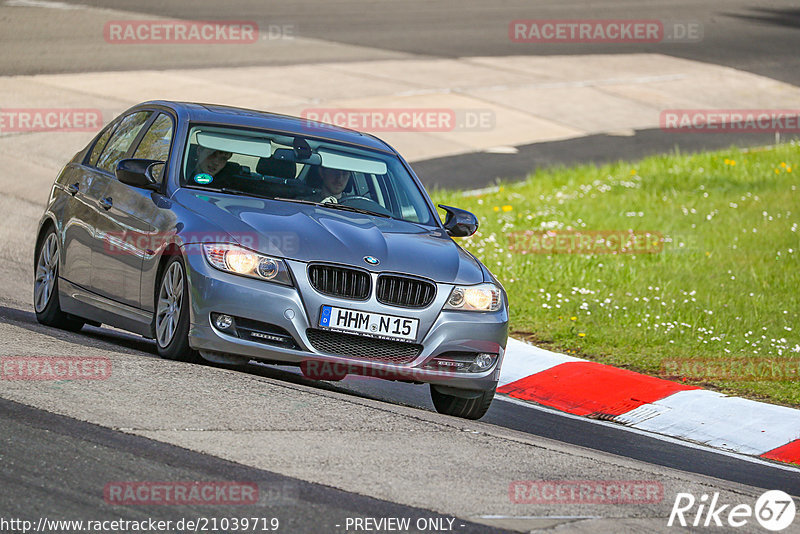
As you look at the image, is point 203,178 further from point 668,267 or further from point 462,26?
point 462,26

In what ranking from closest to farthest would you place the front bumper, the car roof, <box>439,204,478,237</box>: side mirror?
the front bumper → the car roof → <box>439,204,478,237</box>: side mirror

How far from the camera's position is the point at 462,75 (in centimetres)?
2645

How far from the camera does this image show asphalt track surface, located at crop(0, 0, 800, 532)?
5375 mm

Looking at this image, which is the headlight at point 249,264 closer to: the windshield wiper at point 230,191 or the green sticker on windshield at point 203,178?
the windshield wiper at point 230,191

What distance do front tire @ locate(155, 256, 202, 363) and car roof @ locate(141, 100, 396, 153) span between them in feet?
4.55

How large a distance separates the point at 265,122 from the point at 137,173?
1.09 meters

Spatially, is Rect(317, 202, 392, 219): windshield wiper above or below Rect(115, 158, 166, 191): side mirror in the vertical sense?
below

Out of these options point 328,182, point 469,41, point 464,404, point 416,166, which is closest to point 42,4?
point 469,41

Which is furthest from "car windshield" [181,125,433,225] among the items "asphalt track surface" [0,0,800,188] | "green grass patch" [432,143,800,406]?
"asphalt track surface" [0,0,800,188]

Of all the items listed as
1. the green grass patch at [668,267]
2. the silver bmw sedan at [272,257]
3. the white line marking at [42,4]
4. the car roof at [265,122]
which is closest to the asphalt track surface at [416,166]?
the silver bmw sedan at [272,257]

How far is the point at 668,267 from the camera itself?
14.3 meters

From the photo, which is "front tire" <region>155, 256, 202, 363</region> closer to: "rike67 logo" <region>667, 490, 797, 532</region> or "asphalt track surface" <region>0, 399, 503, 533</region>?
"asphalt track surface" <region>0, 399, 503, 533</region>

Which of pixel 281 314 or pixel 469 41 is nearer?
pixel 281 314

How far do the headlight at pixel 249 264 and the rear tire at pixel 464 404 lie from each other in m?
1.41
